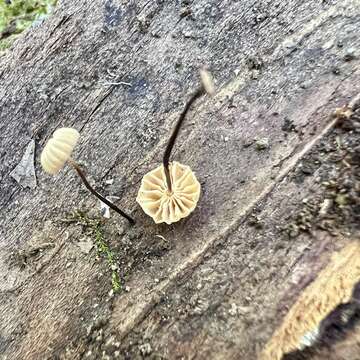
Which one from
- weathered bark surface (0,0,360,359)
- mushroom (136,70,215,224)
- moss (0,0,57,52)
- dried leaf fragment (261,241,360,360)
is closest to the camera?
dried leaf fragment (261,241,360,360)

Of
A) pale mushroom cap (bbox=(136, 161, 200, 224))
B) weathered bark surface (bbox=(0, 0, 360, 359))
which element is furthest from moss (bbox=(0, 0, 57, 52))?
pale mushroom cap (bbox=(136, 161, 200, 224))

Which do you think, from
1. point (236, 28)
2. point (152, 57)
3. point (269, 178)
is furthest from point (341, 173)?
point (152, 57)

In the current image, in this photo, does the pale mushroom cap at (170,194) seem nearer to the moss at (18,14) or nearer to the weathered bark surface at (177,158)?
the weathered bark surface at (177,158)

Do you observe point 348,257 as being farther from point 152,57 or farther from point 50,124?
point 50,124

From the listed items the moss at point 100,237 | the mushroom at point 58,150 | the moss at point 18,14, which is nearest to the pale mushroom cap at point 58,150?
the mushroom at point 58,150

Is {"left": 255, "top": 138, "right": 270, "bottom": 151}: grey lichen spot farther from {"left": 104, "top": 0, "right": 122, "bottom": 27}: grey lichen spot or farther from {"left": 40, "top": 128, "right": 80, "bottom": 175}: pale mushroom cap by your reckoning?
{"left": 104, "top": 0, "right": 122, "bottom": 27}: grey lichen spot

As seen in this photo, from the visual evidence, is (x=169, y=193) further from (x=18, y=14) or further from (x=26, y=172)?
(x=18, y=14)
